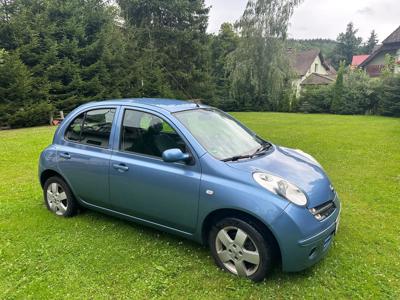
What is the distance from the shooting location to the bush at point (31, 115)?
540 inches

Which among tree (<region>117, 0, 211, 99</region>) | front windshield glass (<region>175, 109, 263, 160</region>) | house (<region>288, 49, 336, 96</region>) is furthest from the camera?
house (<region>288, 49, 336, 96</region>)

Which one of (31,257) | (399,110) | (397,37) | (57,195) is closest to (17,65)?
(57,195)

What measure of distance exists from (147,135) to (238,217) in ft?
4.43

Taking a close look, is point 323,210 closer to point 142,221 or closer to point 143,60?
point 142,221

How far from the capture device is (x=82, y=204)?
4086mm

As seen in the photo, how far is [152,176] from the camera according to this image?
128 inches

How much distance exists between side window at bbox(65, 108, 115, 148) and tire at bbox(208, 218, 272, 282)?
172 cm

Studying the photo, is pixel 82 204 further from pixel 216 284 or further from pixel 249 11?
pixel 249 11

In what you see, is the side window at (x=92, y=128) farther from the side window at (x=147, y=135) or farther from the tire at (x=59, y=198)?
the tire at (x=59, y=198)

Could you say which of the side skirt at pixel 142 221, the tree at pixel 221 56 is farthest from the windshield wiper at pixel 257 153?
the tree at pixel 221 56

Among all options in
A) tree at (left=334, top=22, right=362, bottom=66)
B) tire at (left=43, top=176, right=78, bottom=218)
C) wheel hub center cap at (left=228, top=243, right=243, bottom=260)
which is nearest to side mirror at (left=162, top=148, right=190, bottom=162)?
wheel hub center cap at (left=228, top=243, right=243, bottom=260)

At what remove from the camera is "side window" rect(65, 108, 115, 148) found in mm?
3721

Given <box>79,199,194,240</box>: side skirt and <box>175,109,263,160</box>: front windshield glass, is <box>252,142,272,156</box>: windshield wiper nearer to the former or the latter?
<box>175,109,263,160</box>: front windshield glass

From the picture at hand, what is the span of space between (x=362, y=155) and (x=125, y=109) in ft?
23.8
